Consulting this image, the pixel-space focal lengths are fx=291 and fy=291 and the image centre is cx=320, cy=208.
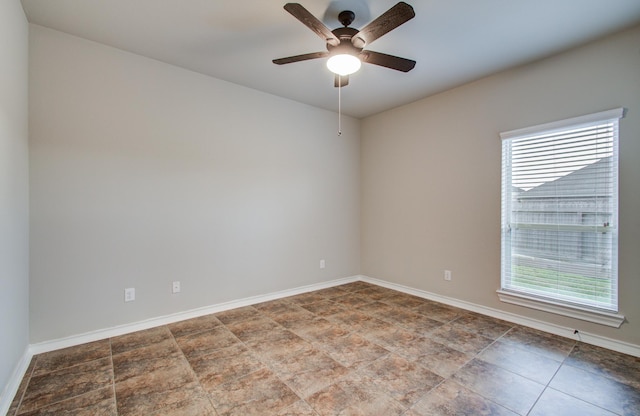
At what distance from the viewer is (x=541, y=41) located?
2527mm

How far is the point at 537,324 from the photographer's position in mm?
2873

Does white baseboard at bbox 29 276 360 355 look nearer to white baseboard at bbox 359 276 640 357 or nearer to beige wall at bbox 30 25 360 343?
beige wall at bbox 30 25 360 343

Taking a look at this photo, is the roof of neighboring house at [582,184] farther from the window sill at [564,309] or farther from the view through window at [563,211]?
the window sill at [564,309]

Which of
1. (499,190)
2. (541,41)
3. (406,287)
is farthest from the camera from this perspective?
(406,287)

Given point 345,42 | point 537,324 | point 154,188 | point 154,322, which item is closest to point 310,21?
point 345,42

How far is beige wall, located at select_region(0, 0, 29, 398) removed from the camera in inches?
69.8

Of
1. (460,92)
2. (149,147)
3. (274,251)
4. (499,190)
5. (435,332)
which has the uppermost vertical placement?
(460,92)

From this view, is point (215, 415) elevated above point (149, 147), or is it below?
below

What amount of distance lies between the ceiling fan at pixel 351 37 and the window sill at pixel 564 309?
2.53m

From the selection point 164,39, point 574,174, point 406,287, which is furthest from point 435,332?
point 164,39

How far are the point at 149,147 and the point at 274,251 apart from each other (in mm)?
1847

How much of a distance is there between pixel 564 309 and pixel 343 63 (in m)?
2.96

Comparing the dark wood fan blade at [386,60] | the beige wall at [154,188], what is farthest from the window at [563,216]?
the beige wall at [154,188]

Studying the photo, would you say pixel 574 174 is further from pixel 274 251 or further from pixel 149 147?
pixel 149 147
